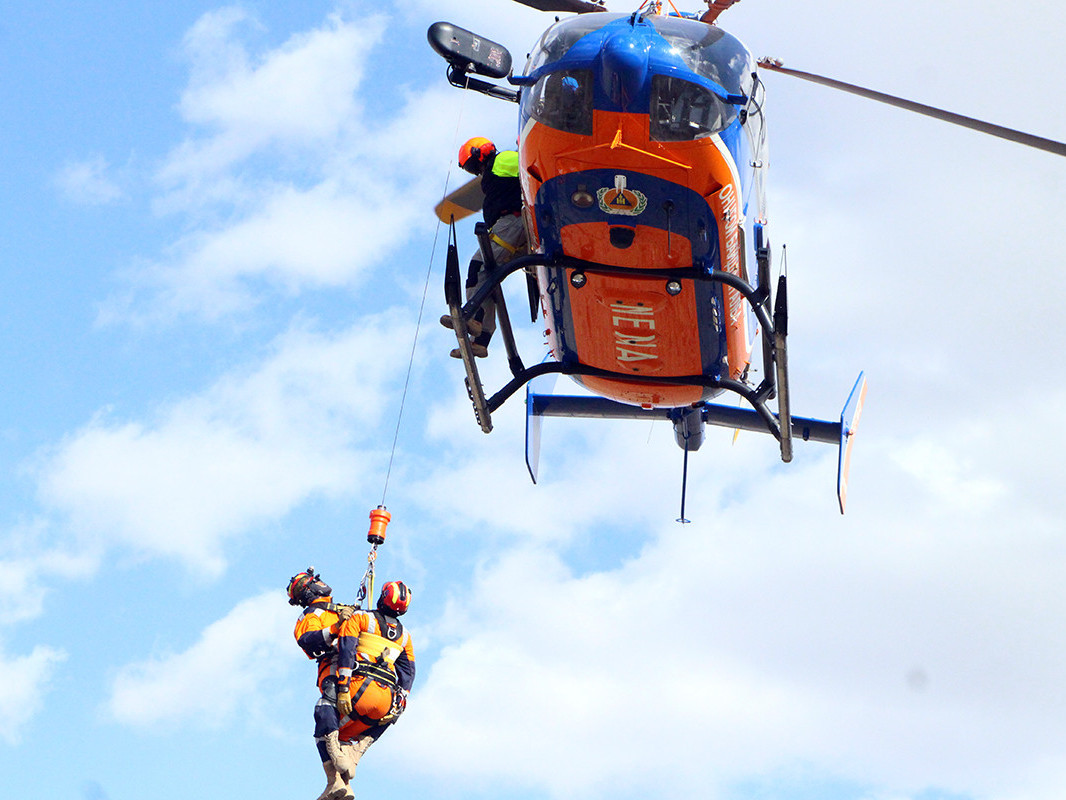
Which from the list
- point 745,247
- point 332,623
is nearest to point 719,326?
point 745,247

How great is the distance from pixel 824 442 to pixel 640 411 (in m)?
2.37

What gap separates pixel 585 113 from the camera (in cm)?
1455

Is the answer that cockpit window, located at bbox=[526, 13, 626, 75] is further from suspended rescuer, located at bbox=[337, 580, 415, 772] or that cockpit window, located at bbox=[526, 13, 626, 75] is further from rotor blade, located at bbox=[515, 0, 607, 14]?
suspended rescuer, located at bbox=[337, 580, 415, 772]

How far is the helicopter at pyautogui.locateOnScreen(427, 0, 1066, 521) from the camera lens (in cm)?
1453

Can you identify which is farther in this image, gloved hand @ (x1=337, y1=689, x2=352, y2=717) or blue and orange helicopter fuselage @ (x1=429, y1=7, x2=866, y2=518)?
gloved hand @ (x1=337, y1=689, x2=352, y2=717)

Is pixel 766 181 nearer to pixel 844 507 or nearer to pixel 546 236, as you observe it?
pixel 546 236

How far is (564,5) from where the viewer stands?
55.1 ft

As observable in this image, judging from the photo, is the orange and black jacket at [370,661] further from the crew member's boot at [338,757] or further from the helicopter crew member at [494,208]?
the helicopter crew member at [494,208]

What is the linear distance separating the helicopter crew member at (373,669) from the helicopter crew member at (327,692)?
0.24 feet

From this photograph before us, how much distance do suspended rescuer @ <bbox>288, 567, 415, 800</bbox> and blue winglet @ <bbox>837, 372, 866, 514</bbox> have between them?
6415 millimetres

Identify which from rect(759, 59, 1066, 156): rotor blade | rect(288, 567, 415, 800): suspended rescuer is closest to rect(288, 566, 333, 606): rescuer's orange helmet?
rect(288, 567, 415, 800): suspended rescuer

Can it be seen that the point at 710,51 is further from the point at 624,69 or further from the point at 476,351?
the point at 476,351

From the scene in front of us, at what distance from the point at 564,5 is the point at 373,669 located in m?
6.91


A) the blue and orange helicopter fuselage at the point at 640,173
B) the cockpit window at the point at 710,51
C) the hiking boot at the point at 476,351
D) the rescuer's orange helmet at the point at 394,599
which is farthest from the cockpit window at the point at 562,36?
the rescuer's orange helmet at the point at 394,599
